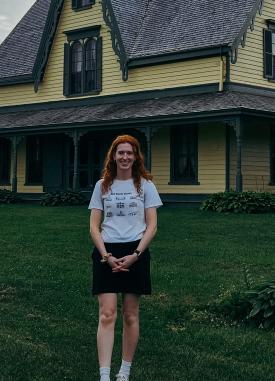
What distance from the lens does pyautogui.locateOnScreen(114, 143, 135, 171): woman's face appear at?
555 centimetres

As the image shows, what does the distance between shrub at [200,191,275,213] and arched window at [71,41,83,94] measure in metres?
9.90

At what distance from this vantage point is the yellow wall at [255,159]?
2348cm

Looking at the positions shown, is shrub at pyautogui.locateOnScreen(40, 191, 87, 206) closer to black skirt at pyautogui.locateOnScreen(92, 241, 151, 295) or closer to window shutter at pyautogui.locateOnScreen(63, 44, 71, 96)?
window shutter at pyautogui.locateOnScreen(63, 44, 71, 96)

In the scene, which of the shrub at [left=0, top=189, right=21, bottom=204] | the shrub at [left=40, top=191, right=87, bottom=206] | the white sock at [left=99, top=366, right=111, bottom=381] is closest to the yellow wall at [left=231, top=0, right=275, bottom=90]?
→ the shrub at [left=40, top=191, right=87, bottom=206]

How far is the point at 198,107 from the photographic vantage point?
22078 mm

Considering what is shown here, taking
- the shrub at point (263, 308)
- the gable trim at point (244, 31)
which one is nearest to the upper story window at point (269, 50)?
the gable trim at point (244, 31)

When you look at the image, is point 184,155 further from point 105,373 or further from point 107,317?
point 105,373

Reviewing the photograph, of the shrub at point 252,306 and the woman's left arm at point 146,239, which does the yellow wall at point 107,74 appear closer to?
the shrub at point 252,306

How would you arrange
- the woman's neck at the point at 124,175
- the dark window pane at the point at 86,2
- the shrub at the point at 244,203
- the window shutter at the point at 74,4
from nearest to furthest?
the woman's neck at the point at 124,175, the shrub at the point at 244,203, the dark window pane at the point at 86,2, the window shutter at the point at 74,4

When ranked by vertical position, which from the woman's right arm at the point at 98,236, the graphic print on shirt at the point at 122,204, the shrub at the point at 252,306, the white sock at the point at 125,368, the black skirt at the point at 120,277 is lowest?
the white sock at the point at 125,368

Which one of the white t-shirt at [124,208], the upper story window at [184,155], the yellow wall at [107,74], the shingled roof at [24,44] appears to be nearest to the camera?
the white t-shirt at [124,208]

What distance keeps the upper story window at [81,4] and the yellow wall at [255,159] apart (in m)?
8.52

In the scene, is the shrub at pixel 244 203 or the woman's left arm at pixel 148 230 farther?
the shrub at pixel 244 203

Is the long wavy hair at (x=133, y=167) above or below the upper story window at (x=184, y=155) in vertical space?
below
